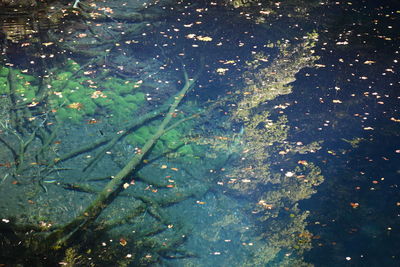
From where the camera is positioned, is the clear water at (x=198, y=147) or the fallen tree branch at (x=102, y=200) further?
the clear water at (x=198, y=147)

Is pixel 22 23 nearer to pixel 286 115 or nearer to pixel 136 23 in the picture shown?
pixel 136 23

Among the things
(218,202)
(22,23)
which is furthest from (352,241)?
(22,23)

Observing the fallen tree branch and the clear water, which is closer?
the fallen tree branch

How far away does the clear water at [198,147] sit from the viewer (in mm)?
4035

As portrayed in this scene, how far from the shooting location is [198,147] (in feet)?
17.9

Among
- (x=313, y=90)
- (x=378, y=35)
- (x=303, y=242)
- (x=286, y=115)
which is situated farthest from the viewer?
(x=378, y=35)

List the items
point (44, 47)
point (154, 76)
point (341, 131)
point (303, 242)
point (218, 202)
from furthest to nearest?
point (44, 47) → point (154, 76) → point (341, 131) → point (218, 202) → point (303, 242)

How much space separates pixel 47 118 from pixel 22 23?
481 cm

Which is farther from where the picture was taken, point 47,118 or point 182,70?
point 182,70

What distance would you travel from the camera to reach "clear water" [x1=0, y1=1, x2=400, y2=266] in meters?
4.04

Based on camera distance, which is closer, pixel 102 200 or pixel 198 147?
pixel 102 200

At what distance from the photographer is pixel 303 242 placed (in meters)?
4.11

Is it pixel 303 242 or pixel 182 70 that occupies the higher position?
pixel 182 70

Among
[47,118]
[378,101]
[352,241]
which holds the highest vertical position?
[378,101]
